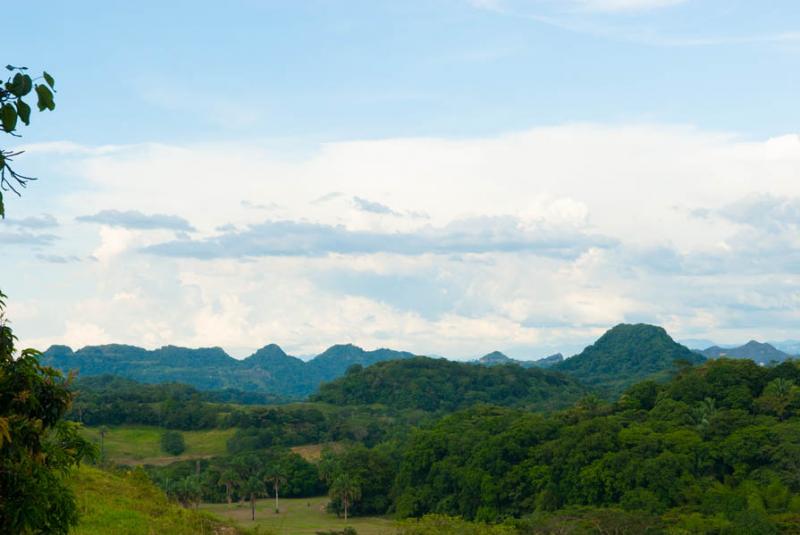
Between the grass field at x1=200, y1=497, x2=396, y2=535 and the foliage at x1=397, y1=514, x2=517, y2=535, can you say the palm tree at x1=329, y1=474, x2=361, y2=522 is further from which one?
the foliage at x1=397, y1=514, x2=517, y2=535

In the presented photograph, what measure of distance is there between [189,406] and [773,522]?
120418 millimetres

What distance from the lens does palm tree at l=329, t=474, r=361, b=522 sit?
93.9 m

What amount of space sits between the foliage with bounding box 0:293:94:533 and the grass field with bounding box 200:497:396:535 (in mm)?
69717


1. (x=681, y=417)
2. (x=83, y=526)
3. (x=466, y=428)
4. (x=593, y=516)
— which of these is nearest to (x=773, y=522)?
(x=593, y=516)

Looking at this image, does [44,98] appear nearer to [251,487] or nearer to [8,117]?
[8,117]

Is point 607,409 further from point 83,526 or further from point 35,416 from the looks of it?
point 35,416

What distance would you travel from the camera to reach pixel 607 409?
101m

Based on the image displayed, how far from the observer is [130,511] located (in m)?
22.8

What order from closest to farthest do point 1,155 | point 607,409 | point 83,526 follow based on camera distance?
point 1,155 → point 83,526 → point 607,409

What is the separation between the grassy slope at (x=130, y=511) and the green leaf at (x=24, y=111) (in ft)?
49.3

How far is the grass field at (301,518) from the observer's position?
3236 inches

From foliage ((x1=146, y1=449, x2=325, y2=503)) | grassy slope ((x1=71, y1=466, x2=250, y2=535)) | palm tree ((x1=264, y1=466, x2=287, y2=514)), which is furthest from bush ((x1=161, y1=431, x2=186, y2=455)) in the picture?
grassy slope ((x1=71, y1=466, x2=250, y2=535))

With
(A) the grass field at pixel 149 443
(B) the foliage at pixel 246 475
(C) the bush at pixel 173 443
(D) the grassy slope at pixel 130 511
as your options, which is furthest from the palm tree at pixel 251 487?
(D) the grassy slope at pixel 130 511

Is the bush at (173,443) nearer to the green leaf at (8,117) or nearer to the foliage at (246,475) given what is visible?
the foliage at (246,475)
